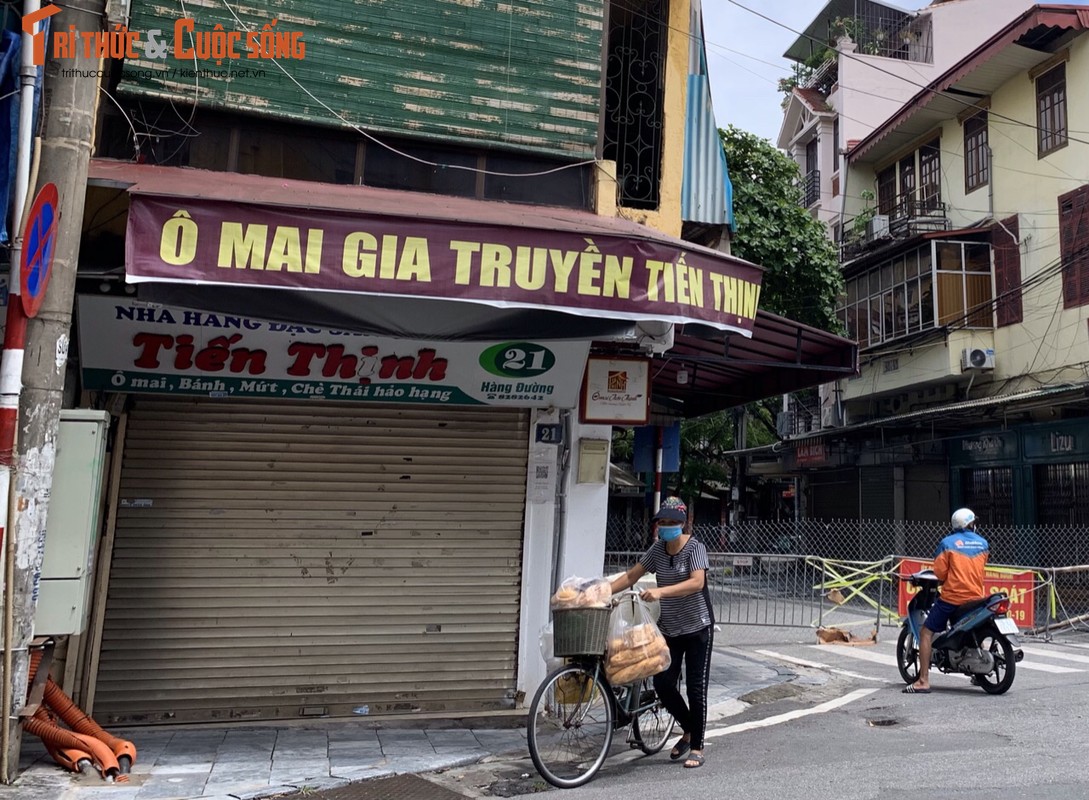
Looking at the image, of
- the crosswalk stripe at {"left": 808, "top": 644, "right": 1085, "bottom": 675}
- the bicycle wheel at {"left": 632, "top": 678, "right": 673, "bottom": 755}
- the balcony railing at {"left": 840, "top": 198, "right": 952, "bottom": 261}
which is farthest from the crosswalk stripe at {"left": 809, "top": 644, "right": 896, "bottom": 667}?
the balcony railing at {"left": 840, "top": 198, "right": 952, "bottom": 261}

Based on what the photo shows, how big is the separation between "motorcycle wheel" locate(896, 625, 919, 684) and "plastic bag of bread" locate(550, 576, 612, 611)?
4.54 meters

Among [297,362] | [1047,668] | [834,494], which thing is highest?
[834,494]

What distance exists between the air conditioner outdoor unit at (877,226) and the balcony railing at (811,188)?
470 centimetres

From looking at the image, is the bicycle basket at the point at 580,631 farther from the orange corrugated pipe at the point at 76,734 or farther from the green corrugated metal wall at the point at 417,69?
the green corrugated metal wall at the point at 417,69

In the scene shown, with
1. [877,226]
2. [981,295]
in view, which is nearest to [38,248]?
[981,295]

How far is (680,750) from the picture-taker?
245 inches

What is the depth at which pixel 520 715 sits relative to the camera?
7.45m

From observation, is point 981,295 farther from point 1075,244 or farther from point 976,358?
point 1075,244

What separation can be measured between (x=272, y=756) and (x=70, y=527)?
6.61ft

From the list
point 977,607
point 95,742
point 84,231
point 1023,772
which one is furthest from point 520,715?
point 84,231

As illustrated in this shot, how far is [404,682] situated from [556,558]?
61.9 inches

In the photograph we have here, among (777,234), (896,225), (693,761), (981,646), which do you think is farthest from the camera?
(896,225)

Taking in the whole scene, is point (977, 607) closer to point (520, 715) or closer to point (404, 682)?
point (520, 715)

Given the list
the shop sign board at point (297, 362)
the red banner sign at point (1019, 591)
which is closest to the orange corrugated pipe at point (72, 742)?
the shop sign board at point (297, 362)
